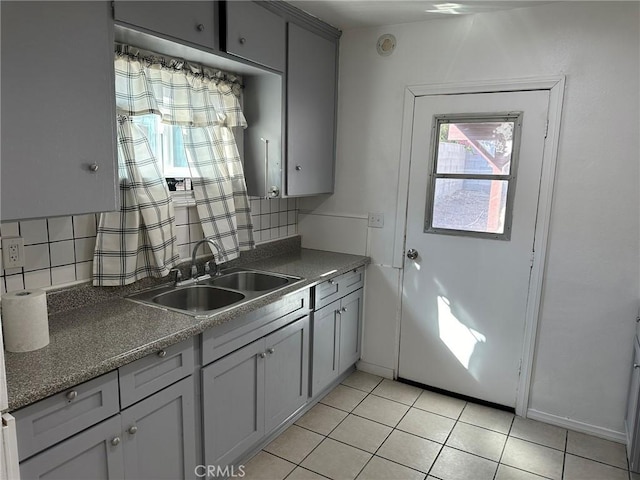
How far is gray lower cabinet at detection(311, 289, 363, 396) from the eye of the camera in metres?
2.76

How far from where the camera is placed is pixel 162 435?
1.77 metres

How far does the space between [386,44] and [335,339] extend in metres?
1.94

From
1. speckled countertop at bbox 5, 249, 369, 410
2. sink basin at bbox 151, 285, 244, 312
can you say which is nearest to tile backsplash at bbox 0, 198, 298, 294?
speckled countertop at bbox 5, 249, 369, 410

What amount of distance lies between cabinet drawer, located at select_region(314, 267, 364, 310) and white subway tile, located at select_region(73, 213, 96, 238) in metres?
1.22

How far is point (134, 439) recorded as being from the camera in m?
1.65

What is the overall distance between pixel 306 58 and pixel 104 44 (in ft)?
4.64

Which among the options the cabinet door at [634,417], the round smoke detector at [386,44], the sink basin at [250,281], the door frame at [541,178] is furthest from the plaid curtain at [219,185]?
the cabinet door at [634,417]

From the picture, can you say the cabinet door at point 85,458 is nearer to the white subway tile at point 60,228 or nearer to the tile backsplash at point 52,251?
the tile backsplash at point 52,251

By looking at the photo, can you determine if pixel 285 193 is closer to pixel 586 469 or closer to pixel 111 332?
pixel 111 332

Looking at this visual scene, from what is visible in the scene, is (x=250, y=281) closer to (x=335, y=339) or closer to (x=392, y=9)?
(x=335, y=339)

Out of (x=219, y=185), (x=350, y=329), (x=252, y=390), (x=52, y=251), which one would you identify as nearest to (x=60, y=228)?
(x=52, y=251)

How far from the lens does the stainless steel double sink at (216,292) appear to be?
222cm

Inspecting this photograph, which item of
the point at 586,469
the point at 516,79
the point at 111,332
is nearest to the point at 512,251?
the point at 516,79

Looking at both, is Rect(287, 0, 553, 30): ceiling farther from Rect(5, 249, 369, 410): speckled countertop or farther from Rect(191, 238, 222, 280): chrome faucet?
Rect(5, 249, 369, 410): speckled countertop
